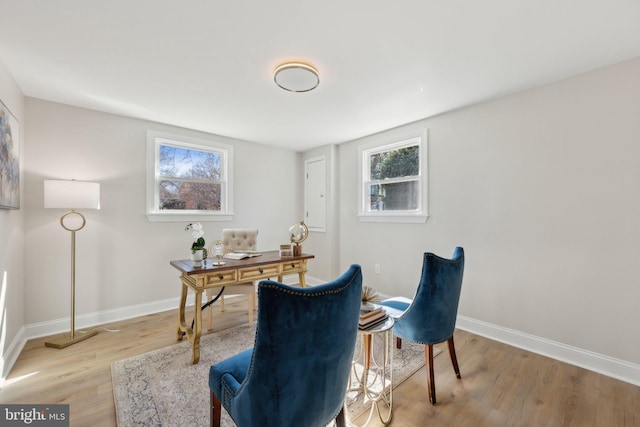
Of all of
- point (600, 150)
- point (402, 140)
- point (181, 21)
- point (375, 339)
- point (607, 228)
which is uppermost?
point (181, 21)

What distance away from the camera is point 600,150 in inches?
82.5

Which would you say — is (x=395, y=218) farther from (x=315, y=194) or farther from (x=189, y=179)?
(x=189, y=179)

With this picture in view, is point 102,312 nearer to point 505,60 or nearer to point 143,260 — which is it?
point 143,260

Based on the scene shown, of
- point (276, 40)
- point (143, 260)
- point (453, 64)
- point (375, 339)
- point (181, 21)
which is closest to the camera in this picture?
point (181, 21)

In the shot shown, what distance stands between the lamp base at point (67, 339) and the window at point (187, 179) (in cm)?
132

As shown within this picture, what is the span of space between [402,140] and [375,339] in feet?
7.84

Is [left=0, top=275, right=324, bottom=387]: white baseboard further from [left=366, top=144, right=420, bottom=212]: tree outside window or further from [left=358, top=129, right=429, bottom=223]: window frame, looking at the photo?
[left=366, top=144, right=420, bottom=212]: tree outside window

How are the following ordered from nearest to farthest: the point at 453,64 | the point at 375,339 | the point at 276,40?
the point at 276,40, the point at 453,64, the point at 375,339

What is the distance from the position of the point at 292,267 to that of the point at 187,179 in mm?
2000

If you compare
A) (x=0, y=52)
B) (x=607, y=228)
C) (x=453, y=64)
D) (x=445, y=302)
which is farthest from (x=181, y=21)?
(x=607, y=228)

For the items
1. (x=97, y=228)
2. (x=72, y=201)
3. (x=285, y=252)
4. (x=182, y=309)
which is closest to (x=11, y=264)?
(x=72, y=201)

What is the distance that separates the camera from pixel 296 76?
212 centimetres

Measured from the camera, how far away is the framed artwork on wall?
1930mm

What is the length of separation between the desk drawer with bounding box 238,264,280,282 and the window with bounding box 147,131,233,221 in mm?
1599
